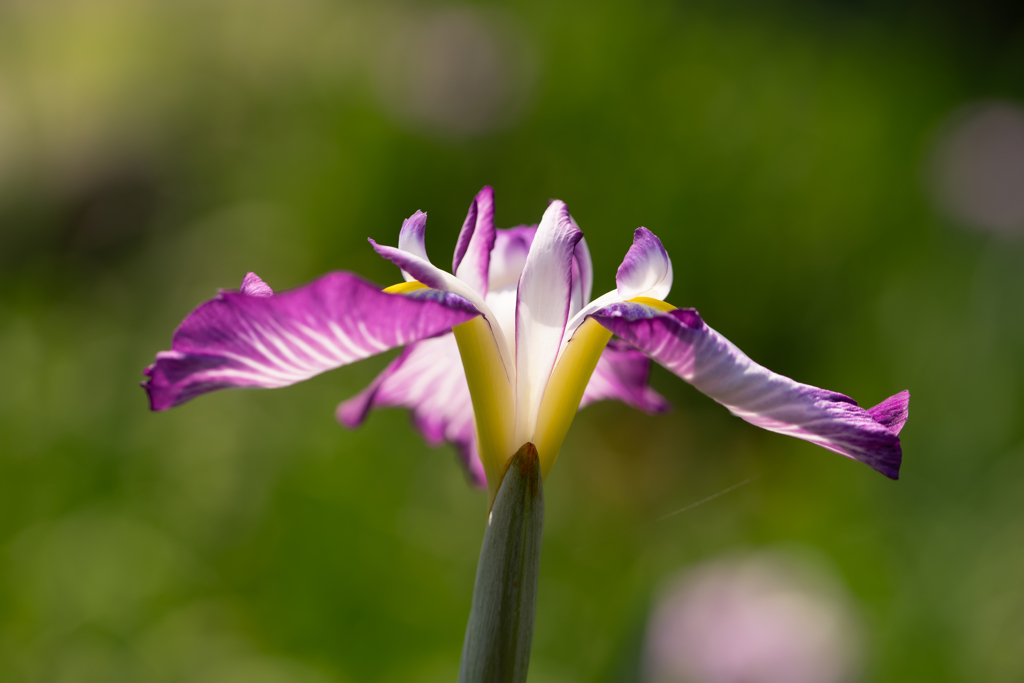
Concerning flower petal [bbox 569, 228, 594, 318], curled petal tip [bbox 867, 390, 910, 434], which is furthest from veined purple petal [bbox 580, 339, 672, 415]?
curled petal tip [bbox 867, 390, 910, 434]

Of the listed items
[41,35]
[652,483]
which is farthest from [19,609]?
[41,35]

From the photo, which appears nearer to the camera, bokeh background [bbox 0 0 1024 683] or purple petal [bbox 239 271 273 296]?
purple petal [bbox 239 271 273 296]

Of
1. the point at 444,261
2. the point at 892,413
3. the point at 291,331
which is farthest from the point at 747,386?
the point at 444,261

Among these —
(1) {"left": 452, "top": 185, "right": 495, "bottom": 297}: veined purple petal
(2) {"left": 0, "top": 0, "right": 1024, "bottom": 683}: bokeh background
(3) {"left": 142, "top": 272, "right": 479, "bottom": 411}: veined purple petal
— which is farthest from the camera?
(2) {"left": 0, "top": 0, "right": 1024, "bottom": 683}: bokeh background

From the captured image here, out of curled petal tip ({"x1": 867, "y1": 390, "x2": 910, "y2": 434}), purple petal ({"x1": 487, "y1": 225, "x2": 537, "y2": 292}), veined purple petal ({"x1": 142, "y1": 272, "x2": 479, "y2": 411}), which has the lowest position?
veined purple petal ({"x1": 142, "y1": 272, "x2": 479, "y2": 411})

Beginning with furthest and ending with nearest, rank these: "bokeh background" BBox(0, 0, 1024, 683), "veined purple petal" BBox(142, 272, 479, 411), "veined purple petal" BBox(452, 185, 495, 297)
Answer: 1. "bokeh background" BBox(0, 0, 1024, 683)
2. "veined purple petal" BBox(452, 185, 495, 297)
3. "veined purple petal" BBox(142, 272, 479, 411)

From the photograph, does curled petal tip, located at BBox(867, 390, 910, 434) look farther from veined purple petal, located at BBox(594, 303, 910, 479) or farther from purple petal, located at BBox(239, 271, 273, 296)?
purple petal, located at BBox(239, 271, 273, 296)

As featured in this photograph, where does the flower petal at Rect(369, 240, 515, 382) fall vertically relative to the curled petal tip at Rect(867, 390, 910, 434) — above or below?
above

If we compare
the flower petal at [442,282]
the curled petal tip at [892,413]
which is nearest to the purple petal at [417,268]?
the flower petal at [442,282]

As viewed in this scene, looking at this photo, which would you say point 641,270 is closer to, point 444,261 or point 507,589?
point 507,589
